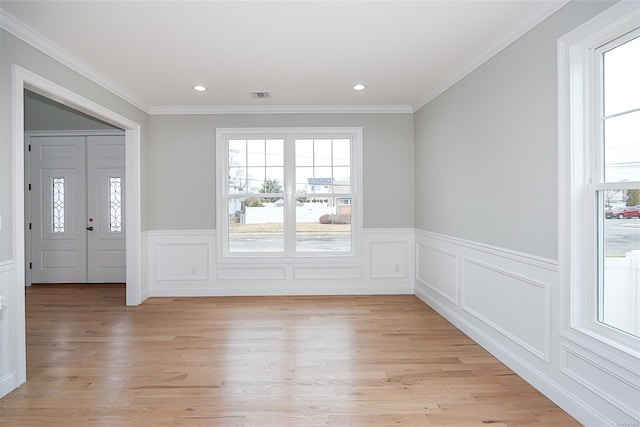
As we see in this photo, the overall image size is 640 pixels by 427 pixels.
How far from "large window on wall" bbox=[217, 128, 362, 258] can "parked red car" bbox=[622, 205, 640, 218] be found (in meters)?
3.41

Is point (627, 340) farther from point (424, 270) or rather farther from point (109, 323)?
point (109, 323)

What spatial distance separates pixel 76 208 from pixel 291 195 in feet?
11.6

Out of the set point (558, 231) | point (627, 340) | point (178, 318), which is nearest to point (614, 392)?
point (627, 340)

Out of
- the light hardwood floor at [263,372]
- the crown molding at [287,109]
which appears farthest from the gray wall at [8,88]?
the crown molding at [287,109]

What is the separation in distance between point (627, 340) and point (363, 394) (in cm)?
155

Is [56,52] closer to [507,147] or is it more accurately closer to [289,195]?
[289,195]

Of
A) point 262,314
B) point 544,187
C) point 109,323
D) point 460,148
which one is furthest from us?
point 262,314

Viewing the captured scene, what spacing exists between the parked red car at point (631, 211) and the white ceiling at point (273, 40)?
1.33 meters

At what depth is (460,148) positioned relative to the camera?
3799 millimetres

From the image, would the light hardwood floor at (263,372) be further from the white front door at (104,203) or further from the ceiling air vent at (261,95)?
the ceiling air vent at (261,95)

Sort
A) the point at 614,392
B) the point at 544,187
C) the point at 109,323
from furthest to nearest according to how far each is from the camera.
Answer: the point at 109,323
the point at 544,187
the point at 614,392

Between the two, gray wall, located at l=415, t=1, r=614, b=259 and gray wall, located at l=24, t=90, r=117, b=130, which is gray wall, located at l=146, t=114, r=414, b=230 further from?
gray wall, located at l=24, t=90, r=117, b=130

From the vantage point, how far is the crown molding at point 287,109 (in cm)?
509

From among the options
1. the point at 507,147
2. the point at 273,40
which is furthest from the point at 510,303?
the point at 273,40
